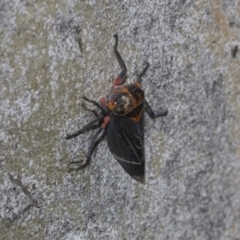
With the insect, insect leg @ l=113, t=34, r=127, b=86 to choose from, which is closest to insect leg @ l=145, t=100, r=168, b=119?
the insect

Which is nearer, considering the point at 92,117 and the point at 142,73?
the point at 92,117

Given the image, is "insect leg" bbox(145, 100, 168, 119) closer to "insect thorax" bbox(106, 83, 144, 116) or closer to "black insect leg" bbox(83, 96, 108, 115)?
"insect thorax" bbox(106, 83, 144, 116)

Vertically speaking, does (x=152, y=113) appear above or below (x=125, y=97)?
below

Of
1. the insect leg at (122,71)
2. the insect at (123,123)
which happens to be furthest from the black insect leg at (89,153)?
the insect leg at (122,71)

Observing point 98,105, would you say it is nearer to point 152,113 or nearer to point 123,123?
point 123,123

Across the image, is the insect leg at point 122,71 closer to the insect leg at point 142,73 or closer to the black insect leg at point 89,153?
the insect leg at point 142,73

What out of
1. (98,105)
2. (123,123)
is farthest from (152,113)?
(98,105)

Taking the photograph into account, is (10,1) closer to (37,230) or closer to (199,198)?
(37,230)
